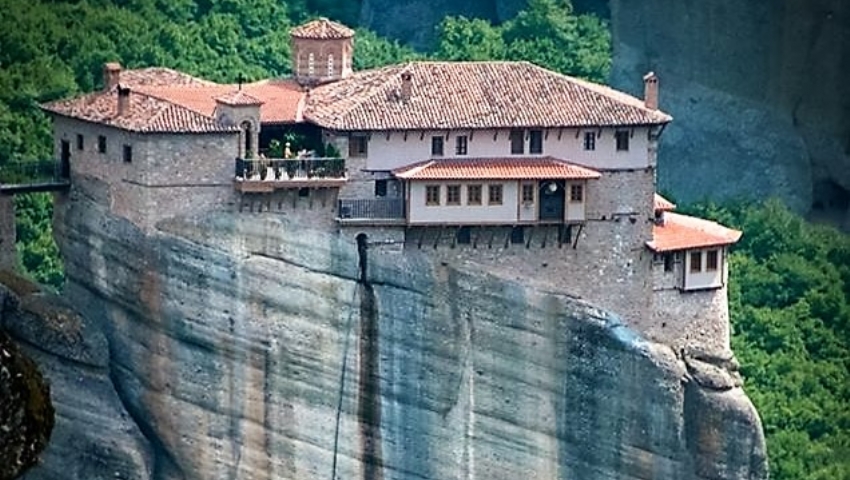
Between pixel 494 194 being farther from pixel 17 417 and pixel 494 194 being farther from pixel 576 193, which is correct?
pixel 17 417

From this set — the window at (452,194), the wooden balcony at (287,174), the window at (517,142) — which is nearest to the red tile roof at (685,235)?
the window at (517,142)

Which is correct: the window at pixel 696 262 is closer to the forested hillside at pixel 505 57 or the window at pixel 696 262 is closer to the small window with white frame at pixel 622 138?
the small window with white frame at pixel 622 138

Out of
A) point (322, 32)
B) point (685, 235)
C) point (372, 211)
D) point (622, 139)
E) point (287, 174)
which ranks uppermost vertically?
point (322, 32)

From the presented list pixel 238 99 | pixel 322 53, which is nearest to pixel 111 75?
pixel 322 53

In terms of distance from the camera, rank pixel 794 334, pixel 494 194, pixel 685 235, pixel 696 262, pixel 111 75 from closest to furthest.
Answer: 1. pixel 494 194
2. pixel 111 75
3. pixel 696 262
4. pixel 685 235
5. pixel 794 334

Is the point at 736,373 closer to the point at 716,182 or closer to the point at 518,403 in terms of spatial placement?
the point at 518,403

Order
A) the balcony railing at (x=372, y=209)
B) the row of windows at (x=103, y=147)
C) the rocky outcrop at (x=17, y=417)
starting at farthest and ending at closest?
the balcony railing at (x=372, y=209), the row of windows at (x=103, y=147), the rocky outcrop at (x=17, y=417)
